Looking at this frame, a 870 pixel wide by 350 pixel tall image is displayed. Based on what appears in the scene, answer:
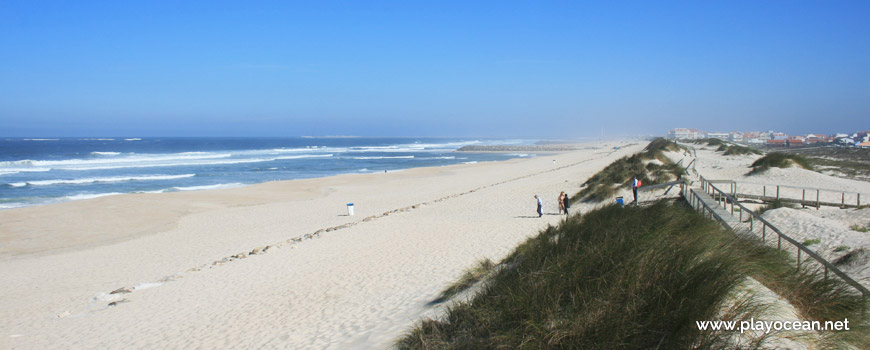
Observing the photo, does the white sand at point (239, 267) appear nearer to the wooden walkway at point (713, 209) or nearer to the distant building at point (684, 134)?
the wooden walkway at point (713, 209)

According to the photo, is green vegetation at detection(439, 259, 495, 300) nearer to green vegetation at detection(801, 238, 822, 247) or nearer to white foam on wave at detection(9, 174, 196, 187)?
green vegetation at detection(801, 238, 822, 247)

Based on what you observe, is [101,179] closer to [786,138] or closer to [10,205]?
[10,205]

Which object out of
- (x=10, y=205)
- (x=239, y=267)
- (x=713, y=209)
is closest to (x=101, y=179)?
(x=10, y=205)

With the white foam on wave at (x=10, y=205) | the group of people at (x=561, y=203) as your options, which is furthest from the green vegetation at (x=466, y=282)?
the white foam on wave at (x=10, y=205)

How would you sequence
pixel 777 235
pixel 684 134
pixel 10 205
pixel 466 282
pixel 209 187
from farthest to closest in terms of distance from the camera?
pixel 684 134 < pixel 209 187 < pixel 10 205 < pixel 777 235 < pixel 466 282

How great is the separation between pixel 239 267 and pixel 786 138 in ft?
317

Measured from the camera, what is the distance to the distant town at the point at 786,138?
60188 mm

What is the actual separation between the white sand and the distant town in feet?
168

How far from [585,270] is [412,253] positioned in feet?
20.8

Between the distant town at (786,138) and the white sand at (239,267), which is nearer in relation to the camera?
the white sand at (239,267)

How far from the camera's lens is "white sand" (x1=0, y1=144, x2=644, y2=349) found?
6.22m

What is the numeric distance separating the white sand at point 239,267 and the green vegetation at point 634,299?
1.40 meters

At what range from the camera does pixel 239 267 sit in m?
9.77

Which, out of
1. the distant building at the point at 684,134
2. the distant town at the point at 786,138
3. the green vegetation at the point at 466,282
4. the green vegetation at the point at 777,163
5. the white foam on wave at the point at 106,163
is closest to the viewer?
the green vegetation at the point at 466,282
